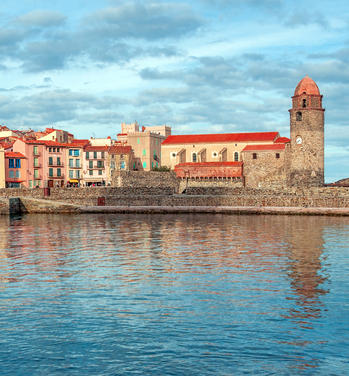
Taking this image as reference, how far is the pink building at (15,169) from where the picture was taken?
68.1 meters

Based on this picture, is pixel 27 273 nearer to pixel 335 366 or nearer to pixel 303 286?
pixel 303 286

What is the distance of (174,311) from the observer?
12172 millimetres

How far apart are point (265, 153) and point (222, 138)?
39.2 ft

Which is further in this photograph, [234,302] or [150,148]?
[150,148]

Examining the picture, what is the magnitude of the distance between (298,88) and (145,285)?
58492mm

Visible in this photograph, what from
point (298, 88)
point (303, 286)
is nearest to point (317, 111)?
point (298, 88)

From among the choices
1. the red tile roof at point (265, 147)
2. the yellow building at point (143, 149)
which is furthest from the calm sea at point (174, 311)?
the yellow building at point (143, 149)

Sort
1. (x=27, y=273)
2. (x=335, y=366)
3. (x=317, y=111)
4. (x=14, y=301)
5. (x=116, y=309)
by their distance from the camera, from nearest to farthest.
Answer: (x=335, y=366)
(x=116, y=309)
(x=14, y=301)
(x=27, y=273)
(x=317, y=111)

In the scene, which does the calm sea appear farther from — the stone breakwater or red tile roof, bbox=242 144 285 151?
red tile roof, bbox=242 144 285 151

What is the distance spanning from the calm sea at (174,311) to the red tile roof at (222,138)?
55.7 m

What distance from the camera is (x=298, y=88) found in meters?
68.8

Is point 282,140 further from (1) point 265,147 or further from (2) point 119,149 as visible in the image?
(2) point 119,149

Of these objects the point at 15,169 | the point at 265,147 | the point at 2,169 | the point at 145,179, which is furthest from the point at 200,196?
the point at 2,169

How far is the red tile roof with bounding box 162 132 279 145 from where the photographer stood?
257ft
